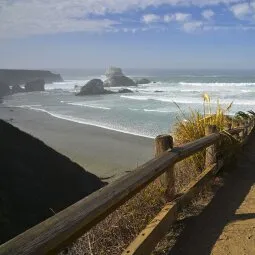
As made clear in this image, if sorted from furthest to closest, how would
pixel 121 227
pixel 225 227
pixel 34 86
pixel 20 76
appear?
pixel 20 76 → pixel 34 86 → pixel 225 227 → pixel 121 227

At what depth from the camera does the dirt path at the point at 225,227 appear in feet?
12.6

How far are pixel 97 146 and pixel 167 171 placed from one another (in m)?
15.8

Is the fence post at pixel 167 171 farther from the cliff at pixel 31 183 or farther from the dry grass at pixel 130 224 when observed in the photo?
the cliff at pixel 31 183

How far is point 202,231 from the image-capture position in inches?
166

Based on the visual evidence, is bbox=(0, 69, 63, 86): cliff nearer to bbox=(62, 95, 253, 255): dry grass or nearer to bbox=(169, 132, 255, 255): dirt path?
bbox=(169, 132, 255, 255): dirt path

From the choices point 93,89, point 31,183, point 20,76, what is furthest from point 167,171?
point 20,76

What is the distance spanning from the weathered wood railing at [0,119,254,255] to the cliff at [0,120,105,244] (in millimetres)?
3175

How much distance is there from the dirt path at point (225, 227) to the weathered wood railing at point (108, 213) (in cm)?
24

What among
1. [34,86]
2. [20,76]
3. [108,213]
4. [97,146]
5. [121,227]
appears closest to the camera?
[108,213]

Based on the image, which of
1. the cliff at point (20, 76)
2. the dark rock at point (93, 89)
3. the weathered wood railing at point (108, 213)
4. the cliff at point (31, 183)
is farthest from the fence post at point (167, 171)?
the cliff at point (20, 76)

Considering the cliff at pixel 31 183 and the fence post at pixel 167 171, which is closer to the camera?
the fence post at pixel 167 171

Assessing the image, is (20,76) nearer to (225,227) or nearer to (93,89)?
(93,89)

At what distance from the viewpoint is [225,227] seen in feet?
14.2

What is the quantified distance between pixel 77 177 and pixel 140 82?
296 ft
